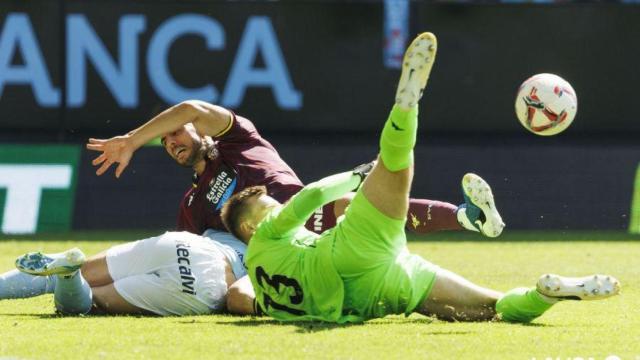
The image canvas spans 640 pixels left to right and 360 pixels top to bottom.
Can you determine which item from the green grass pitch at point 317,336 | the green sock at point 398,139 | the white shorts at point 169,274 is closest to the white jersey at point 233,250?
the white shorts at point 169,274

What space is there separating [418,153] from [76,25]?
3846 mm

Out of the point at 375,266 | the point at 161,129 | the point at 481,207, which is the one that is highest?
the point at 161,129

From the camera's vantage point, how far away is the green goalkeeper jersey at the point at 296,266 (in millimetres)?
7788

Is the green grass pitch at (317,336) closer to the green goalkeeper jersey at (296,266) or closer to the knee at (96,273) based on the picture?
the green goalkeeper jersey at (296,266)

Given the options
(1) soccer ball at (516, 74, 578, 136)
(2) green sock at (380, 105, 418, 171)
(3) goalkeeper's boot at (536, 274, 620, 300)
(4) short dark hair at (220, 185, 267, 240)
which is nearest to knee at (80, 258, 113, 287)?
(4) short dark hair at (220, 185, 267, 240)

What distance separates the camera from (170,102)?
14945mm

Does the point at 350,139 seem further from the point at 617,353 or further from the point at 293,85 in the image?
the point at 617,353

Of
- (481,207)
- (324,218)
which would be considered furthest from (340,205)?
(481,207)

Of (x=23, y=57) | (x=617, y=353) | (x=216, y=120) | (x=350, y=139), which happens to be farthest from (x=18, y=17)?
(x=617, y=353)

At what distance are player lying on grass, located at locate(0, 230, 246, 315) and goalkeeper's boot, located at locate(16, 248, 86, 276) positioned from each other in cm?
21

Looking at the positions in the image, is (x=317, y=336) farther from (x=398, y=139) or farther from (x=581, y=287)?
(x=581, y=287)

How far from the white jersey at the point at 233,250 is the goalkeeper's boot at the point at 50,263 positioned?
107cm

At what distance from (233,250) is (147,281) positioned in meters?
0.67

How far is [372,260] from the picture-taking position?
→ 7.78 metres
